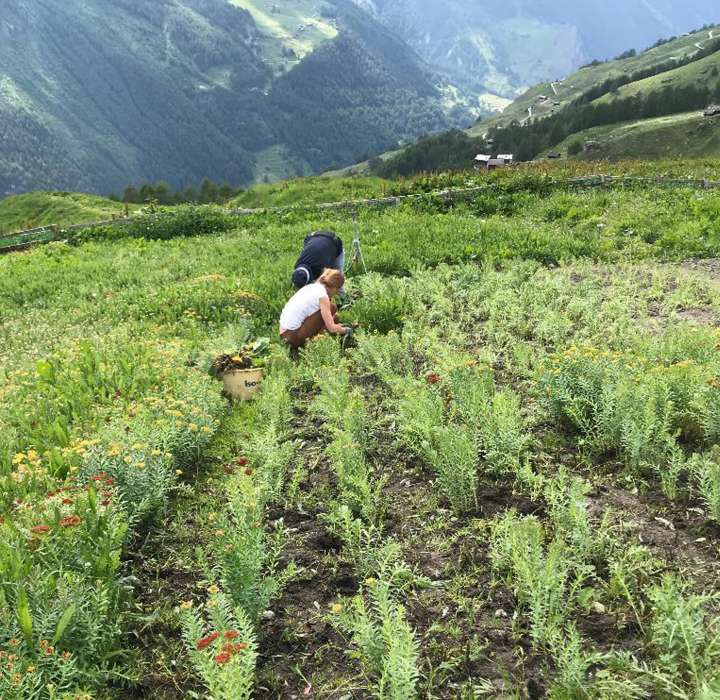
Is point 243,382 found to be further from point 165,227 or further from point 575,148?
point 575,148

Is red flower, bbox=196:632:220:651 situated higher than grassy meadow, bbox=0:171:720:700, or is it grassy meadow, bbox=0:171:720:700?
red flower, bbox=196:632:220:651

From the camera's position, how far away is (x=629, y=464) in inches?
193

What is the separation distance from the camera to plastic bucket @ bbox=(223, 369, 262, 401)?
7848 mm

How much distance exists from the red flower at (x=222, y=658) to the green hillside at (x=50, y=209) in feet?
117

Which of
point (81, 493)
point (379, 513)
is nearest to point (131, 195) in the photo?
point (81, 493)

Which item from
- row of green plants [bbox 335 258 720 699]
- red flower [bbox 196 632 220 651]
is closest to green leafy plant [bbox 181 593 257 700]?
red flower [bbox 196 632 220 651]

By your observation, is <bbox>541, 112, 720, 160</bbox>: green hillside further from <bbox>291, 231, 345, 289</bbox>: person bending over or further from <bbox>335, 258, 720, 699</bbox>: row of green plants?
<bbox>335, 258, 720, 699</bbox>: row of green plants

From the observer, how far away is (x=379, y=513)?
15.9 ft

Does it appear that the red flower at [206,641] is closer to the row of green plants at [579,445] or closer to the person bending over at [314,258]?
the row of green plants at [579,445]

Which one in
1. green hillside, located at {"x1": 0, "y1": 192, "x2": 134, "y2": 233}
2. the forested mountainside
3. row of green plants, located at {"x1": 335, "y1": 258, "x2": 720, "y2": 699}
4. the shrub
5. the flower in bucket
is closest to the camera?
row of green plants, located at {"x1": 335, "y1": 258, "x2": 720, "y2": 699}

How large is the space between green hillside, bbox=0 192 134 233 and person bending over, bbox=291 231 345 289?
2787 cm

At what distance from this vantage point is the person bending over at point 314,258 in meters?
10.4

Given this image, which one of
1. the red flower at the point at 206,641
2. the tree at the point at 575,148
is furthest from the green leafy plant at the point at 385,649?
the tree at the point at 575,148

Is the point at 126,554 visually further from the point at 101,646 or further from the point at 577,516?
the point at 577,516
